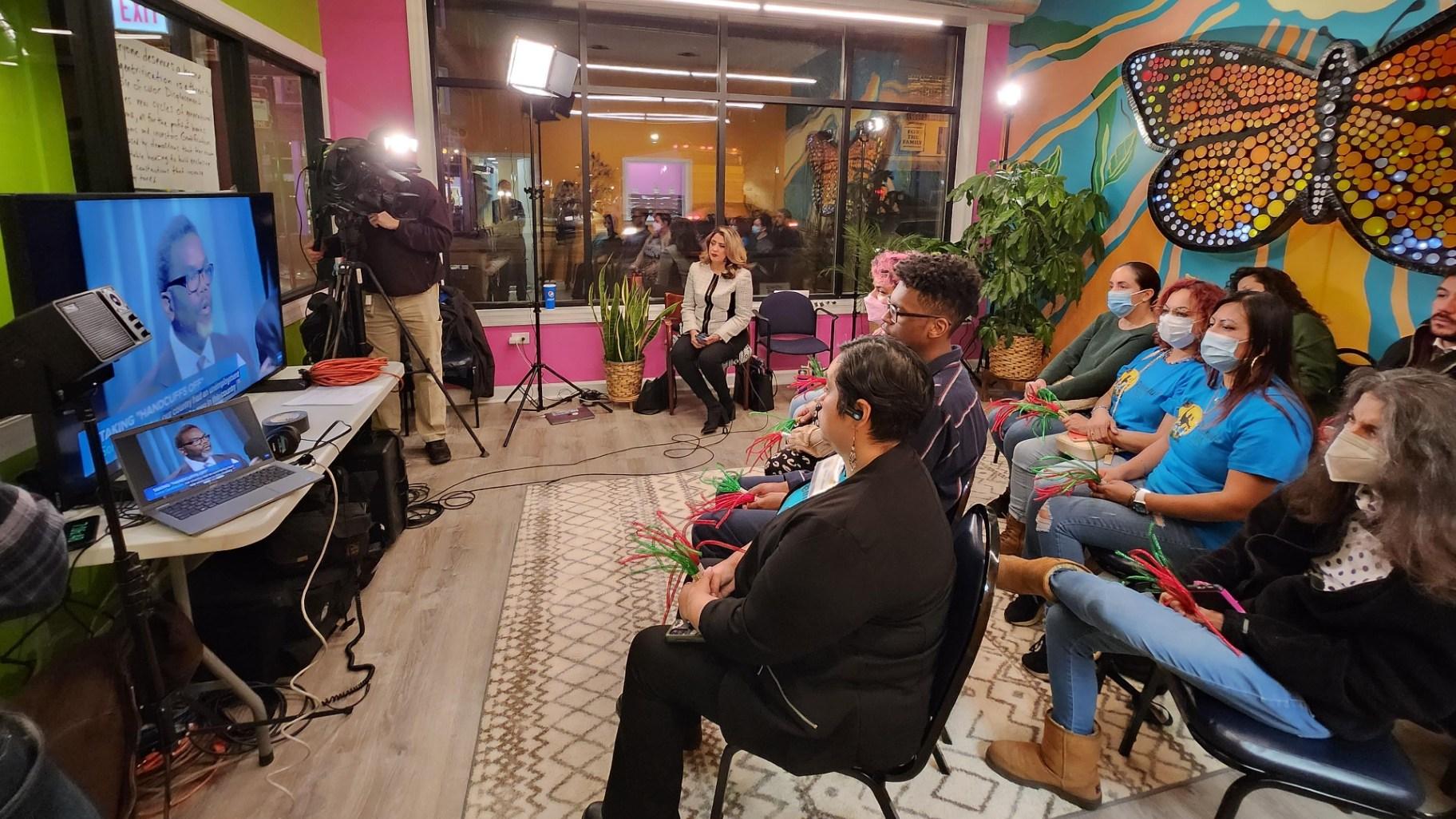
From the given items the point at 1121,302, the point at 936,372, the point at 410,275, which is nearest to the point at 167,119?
the point at 410,275

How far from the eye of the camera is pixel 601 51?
536 cm

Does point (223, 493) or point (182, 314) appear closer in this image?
point (223, 493)

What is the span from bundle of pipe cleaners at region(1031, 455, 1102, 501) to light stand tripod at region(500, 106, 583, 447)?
3004mm

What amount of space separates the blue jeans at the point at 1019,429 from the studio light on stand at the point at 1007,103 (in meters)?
2.87

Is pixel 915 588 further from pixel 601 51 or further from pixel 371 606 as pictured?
pixel 601 51

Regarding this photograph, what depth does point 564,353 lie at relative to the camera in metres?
5.61

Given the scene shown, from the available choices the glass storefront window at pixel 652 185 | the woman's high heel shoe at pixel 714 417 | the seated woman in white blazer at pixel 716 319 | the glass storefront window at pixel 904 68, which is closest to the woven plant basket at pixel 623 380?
the seated woman in white blazer at pixel 716 319

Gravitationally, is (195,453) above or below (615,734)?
above

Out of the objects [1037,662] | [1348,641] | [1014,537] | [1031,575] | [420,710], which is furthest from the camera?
[1014,537]

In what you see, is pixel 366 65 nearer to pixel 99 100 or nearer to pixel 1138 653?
pixel 99 100

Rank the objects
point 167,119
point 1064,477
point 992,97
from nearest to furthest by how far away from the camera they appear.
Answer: point 1064,477
point 167,119
point 992,97

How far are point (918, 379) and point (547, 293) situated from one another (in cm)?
439

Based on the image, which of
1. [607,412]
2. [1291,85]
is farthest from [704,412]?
[1291,85]

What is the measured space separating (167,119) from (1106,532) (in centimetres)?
344
